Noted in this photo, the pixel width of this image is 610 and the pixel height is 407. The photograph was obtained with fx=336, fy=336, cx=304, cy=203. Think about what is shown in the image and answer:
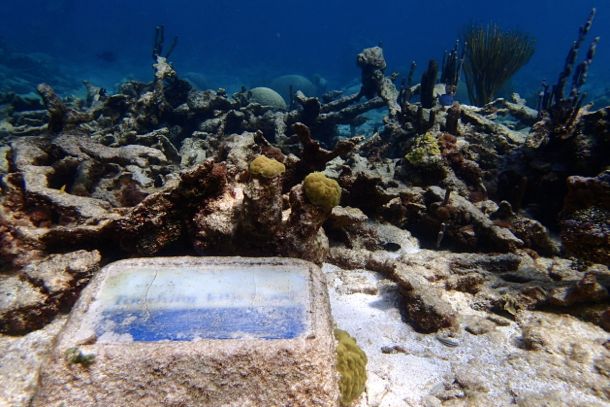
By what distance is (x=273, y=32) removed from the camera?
72.5 m

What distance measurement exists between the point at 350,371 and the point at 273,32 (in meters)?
80.3

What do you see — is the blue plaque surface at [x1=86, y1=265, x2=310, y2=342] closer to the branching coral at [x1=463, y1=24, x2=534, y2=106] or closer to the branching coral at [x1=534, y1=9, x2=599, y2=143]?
the branching coral at [x1=534, y1=9, x2=599, y2=143]

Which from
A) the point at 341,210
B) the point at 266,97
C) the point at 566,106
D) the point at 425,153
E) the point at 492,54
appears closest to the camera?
the point at 341,210

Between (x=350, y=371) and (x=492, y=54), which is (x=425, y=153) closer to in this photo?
(x=350, y=371)

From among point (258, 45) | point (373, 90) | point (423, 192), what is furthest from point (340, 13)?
point (423, 192)

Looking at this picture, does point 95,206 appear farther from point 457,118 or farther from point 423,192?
point 457,118

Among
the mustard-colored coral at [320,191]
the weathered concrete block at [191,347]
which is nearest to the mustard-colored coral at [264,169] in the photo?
the mustard-colored coral at [320,191]

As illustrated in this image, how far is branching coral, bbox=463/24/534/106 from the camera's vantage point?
30.5ft

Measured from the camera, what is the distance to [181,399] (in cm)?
175

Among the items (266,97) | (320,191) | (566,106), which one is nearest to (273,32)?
(266,97)

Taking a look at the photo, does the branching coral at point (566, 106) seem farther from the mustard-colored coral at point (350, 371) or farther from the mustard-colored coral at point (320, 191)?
the mustard-colored coral at point (350, 371)

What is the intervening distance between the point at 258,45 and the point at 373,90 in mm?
60252

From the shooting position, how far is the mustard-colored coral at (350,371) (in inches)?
82.0

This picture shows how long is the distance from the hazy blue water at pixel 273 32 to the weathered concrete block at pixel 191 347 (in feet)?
54.3
